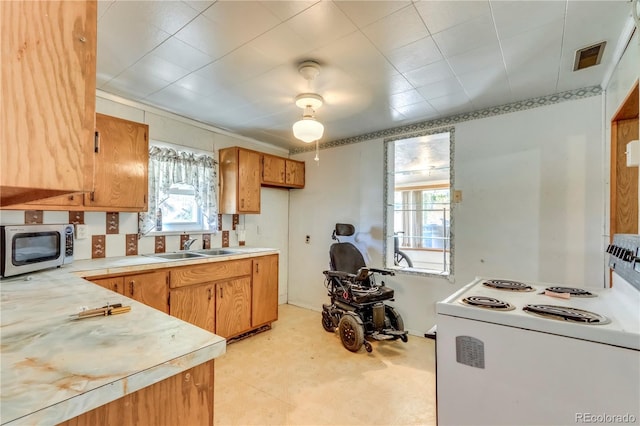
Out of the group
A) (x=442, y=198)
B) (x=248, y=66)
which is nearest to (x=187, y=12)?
(x=248, y=66)

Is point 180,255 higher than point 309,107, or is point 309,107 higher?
point 309,107

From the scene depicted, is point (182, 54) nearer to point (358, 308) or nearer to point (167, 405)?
point (167, 405)

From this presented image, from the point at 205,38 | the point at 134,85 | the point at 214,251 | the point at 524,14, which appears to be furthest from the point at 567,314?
the point at 134,85

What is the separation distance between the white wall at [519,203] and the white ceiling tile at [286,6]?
2.22 m

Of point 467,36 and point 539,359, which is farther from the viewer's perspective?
point 467,36

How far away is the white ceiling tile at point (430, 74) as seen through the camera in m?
2.15

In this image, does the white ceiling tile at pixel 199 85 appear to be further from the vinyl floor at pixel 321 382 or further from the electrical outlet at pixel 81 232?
the vinyl floor at pixel 321 382

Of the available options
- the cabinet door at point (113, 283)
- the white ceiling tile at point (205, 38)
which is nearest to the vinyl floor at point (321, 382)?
the cabinet door at point (113, 283)

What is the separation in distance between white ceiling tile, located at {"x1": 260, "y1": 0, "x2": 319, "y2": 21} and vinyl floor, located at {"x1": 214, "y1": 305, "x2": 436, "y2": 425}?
248cm

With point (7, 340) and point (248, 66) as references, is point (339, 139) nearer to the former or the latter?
point (248, 66)

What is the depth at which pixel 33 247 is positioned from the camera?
188 cm

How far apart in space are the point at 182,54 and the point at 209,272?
1.86 metres

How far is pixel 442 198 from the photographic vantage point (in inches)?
216

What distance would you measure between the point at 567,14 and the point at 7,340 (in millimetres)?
2825
